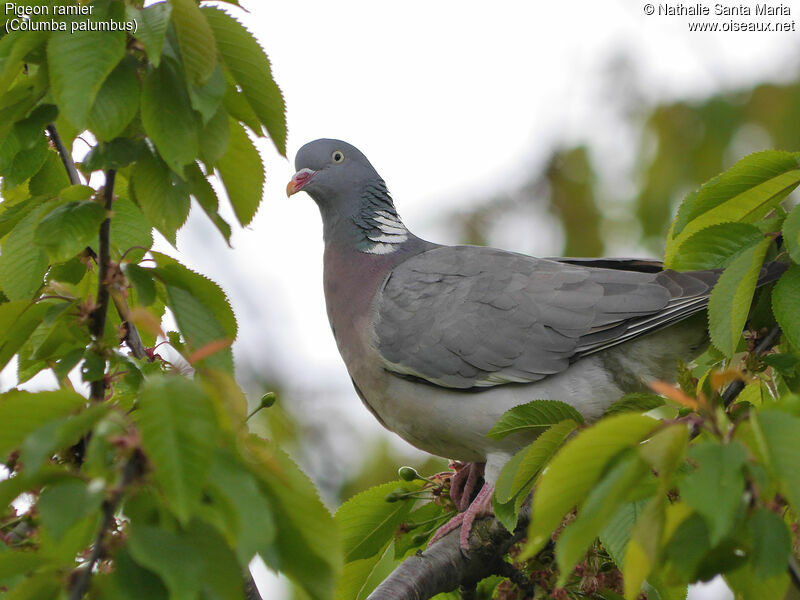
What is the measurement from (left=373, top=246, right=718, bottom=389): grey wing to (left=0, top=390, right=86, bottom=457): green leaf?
2529 mm

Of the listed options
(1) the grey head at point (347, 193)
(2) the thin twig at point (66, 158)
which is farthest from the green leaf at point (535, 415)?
(1) the grey head at point (347, 193)

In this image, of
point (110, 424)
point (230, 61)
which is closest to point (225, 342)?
point (110, 424)

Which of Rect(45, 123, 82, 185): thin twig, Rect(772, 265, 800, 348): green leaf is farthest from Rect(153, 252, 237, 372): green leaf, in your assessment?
Rect(772, 265, 800, 348): green leaf

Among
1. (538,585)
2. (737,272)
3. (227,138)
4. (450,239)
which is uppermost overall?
(227,138)

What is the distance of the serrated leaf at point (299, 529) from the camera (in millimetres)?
1795

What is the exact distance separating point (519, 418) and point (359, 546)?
3.91 ft

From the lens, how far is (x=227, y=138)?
2490 millimetres

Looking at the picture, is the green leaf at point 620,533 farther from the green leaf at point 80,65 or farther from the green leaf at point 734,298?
the green leaf at point 80,65

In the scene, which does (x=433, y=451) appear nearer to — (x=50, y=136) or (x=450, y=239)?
(x=50, y=136)

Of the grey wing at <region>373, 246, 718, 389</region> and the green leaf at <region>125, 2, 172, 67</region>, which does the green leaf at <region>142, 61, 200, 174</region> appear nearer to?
the green leaf at <region>125, 2, 172, 67</region>

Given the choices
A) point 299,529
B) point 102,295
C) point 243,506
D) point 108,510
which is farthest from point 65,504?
point 102,295

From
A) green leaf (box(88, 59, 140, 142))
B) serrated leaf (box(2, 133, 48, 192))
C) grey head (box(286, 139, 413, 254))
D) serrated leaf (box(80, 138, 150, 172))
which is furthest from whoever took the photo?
grey head (box(286, 139, 413, 254))

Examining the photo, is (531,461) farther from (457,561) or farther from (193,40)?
(193,40)

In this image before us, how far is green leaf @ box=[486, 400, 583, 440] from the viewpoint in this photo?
267 centimetres
